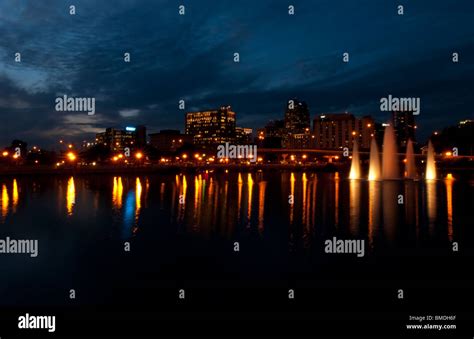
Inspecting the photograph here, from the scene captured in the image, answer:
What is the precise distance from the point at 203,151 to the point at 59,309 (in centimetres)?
18175

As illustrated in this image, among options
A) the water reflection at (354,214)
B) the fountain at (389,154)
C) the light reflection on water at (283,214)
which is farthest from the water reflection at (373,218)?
the fountain at (389,154)

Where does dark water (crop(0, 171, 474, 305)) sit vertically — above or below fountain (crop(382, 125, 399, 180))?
below

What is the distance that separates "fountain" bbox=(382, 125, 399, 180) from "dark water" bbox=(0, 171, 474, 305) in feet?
117

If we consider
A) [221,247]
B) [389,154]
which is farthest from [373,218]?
[389,154]

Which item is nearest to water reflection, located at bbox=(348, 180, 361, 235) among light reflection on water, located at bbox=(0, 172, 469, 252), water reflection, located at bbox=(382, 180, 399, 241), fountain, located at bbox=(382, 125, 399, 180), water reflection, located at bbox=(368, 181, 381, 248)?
light reflection on water, located at bbox=(0, 172, 469, 252)

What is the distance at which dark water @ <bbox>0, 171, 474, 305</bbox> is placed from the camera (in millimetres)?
14453

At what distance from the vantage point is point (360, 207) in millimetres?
31688

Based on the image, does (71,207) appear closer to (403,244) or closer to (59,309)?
(59,309)

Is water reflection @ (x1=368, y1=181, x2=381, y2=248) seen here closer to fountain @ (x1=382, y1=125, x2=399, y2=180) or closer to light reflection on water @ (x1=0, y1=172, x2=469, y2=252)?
light reflection on water @ (x1=0, y1=172, x2=469, y2=252)

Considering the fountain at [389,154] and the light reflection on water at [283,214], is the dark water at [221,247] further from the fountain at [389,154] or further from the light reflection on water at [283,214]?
the fountain at [389,154]

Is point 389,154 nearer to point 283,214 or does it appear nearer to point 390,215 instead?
point 390,215

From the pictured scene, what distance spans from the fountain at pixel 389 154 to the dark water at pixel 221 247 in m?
35.5

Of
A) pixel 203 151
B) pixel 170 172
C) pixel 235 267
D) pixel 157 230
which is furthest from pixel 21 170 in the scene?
pixel 203 151

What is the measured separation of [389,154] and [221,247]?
56308 millimetres
